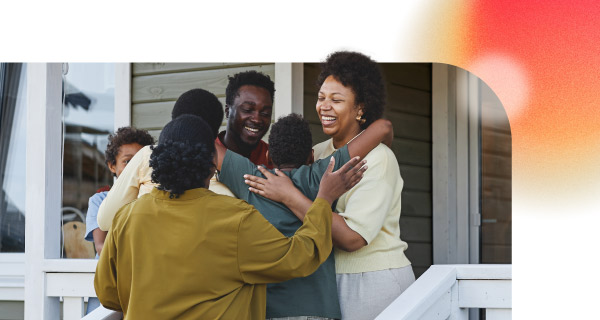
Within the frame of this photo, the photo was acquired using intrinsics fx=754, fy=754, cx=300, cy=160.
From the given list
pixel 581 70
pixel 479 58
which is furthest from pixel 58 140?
pixel 581 70

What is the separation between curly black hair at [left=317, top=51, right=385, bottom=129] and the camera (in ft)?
9.48

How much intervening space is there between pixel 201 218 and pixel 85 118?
11.4ft

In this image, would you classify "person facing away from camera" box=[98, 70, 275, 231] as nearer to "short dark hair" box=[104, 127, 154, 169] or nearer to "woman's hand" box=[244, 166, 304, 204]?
"woman's hand" box=[244, 166, 304, 204]

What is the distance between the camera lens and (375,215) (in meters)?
2.70

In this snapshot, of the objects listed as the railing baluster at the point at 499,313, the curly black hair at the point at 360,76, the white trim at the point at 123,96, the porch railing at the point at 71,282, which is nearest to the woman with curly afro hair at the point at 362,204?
the curly black hair at the point at 360,76

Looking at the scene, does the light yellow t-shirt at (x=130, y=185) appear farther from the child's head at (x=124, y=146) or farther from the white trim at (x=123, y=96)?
the white trim at (x=123, y=96)

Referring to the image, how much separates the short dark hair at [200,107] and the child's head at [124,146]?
1.12 metres

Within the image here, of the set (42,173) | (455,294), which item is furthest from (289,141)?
(42,173)

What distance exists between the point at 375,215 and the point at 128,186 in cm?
95

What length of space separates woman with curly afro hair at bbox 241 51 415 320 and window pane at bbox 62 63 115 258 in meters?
2.93

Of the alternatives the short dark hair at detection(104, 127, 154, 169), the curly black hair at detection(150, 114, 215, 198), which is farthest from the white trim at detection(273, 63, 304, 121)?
→ the curly black hair at detection(150, 114, 215, 198)

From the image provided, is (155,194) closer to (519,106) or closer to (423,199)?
(519,106)

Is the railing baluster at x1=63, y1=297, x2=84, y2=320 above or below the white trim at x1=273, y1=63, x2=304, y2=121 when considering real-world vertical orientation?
below

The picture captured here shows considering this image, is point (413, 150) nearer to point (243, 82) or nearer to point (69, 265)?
point (243, 82)
